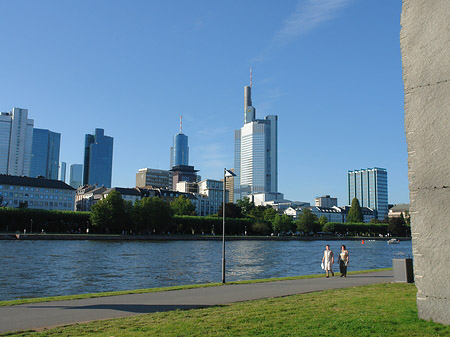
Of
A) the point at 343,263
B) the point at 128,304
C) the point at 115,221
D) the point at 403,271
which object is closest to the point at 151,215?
the point at 115,221

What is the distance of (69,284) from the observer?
3294cm

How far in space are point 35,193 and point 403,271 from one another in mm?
164905

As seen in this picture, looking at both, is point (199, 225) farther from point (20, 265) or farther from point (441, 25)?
point (441, 25)

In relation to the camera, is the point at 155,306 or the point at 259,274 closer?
the point at 155,306

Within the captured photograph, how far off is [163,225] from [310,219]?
254ft

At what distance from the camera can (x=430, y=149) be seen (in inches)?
474

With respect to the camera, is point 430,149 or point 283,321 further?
point 283,321

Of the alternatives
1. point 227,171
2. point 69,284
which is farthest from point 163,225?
point 227,171

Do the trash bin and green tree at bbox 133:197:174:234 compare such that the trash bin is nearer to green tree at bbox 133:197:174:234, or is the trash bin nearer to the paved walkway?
the paved walkway

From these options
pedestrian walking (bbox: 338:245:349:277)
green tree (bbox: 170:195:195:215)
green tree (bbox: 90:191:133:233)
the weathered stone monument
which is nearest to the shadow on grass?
the weathered stone monument

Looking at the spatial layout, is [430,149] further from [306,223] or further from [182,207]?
[306,223]

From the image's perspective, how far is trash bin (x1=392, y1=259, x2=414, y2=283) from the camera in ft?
73.9

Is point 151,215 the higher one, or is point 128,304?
point 151,215

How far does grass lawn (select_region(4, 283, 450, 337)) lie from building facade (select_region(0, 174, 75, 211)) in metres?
159
